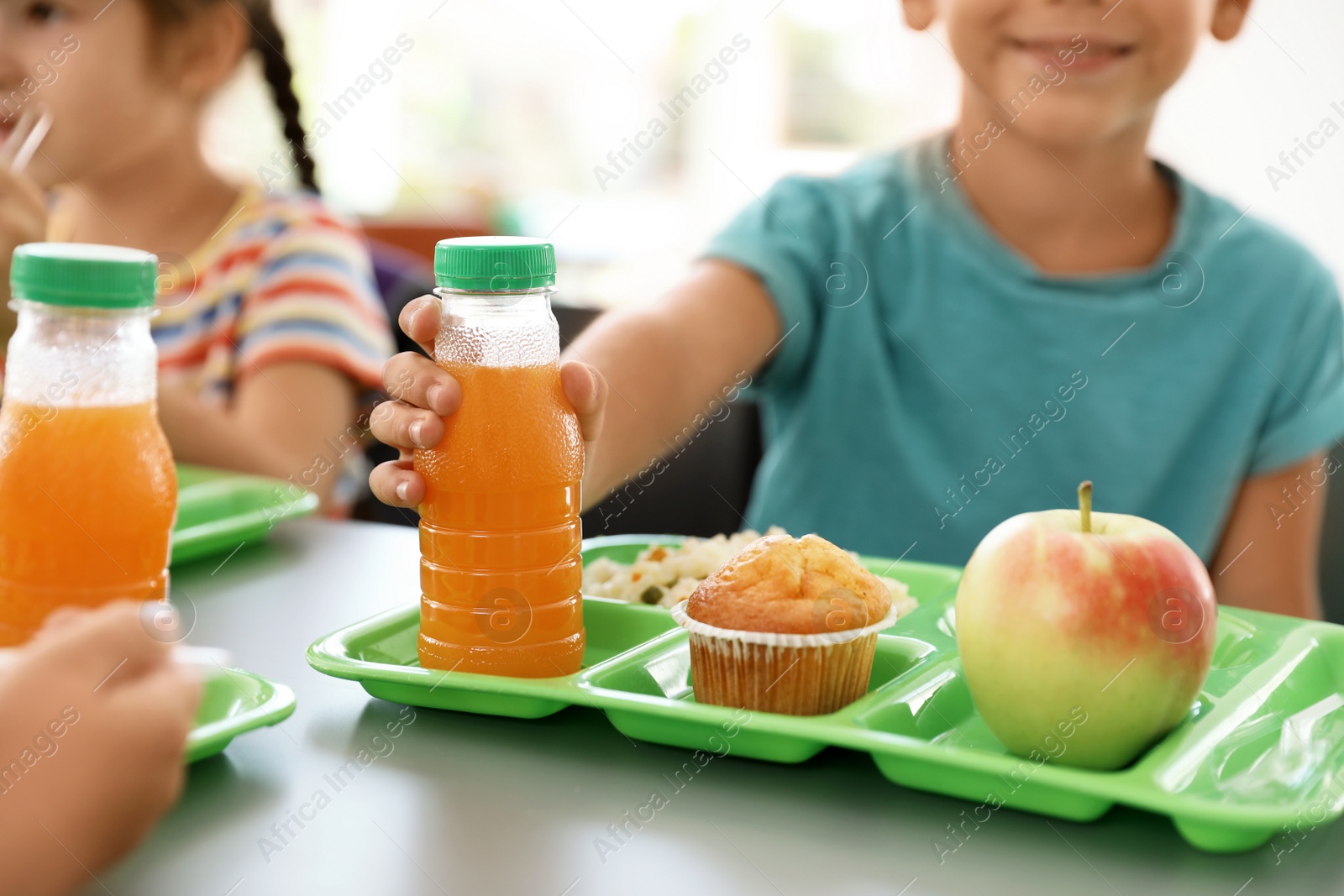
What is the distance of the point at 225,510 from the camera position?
52.0 inches

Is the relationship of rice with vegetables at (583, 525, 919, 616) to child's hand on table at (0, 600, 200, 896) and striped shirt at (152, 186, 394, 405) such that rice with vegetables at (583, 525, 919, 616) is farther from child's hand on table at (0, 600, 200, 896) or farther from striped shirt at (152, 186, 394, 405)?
striped shirt at (152, 186, 394, 405)

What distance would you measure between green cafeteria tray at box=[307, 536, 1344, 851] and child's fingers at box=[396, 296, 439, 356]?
221 mm

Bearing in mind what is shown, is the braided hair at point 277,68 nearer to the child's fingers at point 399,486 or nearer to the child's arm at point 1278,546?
the child's fingers at point 399,486

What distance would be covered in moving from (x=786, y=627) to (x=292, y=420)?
123cm

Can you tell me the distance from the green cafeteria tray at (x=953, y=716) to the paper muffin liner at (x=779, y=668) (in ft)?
0.11

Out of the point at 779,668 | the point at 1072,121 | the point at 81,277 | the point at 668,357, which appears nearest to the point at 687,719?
the point at 779,668

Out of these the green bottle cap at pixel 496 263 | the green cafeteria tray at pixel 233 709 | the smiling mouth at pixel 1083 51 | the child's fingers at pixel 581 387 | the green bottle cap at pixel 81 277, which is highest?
the smiling mouth at pixel 1083 51

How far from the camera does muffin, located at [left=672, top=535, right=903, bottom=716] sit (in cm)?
78

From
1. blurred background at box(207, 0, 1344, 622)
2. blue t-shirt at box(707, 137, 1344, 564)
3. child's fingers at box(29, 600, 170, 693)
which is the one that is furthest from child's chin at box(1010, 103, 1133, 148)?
blurred background at box(207, 0, 1344, 622)

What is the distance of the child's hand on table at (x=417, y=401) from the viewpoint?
833 mm

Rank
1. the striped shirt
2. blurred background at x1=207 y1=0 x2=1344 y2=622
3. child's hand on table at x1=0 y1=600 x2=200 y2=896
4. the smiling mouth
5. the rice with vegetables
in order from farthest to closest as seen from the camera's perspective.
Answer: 1. blurred background at x1=207 y1=0 x2=1344 y2=622
2. the striped shirt
3. the smiling mouth
4. the rice with vegetables
5. child's hand on table at x1=0 y1=600 x2=200 y2=896

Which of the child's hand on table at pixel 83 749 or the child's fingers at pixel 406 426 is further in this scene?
the child's fingers at pixel 406 426

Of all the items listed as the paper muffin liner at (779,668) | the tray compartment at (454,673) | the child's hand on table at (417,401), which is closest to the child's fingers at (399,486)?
the child's hand on table at (417,401)

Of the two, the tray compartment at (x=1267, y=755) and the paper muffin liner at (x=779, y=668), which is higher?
the paper muffin liner at (x=779, y=668)
